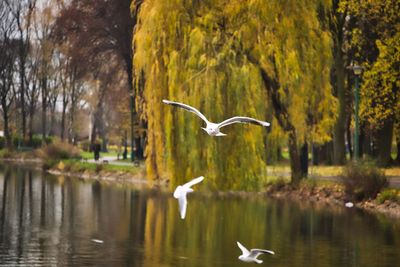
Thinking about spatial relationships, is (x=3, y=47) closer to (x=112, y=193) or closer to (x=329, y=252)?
(x=112, y=193)

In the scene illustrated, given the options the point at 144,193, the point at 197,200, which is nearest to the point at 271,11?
the point at 197,200

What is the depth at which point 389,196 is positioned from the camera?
33.8 metres

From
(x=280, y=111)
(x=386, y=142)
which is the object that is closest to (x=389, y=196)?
(x=280, y=111)

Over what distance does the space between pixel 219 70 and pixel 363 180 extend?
25.8ft

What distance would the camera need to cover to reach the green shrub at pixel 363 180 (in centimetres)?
3478

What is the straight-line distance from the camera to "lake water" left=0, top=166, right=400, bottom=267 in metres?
25.5

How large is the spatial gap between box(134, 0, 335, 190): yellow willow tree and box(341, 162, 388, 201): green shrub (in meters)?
3.54

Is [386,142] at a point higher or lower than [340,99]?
lower

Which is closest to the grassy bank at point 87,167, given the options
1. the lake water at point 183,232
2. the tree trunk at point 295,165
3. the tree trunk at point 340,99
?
the lake water at point 183,232

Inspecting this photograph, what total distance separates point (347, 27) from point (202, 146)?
20.1m

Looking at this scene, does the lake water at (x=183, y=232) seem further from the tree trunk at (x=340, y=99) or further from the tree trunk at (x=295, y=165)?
the tree trunk at (x=340, y=99)

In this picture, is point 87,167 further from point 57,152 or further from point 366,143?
point 366,143

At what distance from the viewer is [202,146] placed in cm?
3134

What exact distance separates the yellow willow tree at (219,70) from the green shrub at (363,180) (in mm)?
3544
